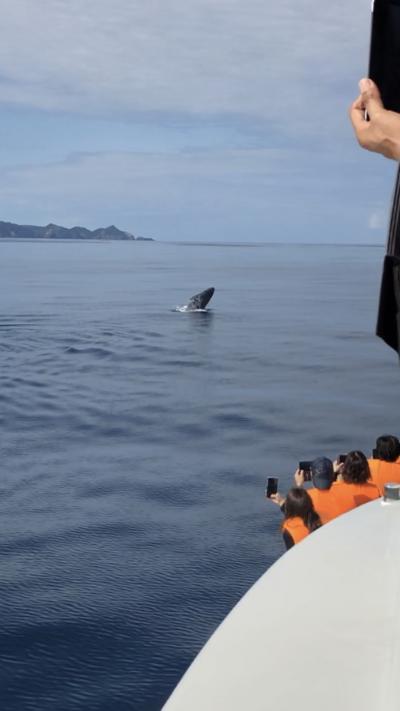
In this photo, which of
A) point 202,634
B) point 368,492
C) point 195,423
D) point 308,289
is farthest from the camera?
point 308,289

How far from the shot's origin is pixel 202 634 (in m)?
10.2

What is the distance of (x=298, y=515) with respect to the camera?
28.3ft

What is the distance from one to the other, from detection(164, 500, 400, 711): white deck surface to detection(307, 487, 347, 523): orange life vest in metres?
3.90

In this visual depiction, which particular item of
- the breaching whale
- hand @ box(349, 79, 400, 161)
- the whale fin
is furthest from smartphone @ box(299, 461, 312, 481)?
the whale fin

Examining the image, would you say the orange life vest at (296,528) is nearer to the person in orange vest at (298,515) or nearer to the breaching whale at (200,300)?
the person in orange vest at (298,515)

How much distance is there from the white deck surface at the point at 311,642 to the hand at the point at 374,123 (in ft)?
6.14

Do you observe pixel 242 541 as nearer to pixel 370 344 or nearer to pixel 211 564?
pixel 211 564

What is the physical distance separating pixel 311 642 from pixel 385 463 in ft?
20.8

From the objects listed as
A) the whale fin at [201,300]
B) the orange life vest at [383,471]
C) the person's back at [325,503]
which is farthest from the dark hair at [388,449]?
the whale fin at [201,300]

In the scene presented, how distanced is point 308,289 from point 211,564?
74.3m

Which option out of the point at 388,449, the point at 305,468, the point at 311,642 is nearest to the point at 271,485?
the point at 305,468

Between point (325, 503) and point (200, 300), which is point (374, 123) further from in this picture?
point (200, 300)

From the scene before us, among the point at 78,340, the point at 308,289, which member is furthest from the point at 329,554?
the point at 308,289

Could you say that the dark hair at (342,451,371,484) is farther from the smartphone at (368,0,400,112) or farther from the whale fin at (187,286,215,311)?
the whale fin at (187,286,215,311)
